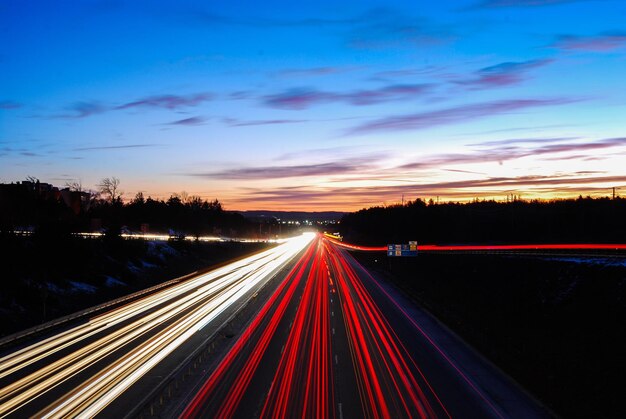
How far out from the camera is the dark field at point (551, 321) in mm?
21188

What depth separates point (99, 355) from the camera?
2545cm

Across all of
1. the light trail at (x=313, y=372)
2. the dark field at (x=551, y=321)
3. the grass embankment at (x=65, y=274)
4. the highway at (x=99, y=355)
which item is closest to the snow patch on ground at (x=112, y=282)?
the grass embankment at (x=65, y=274)

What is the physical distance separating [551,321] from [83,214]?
86.4 meters

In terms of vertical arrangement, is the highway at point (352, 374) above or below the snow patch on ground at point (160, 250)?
below

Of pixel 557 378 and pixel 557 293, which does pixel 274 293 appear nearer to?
pixel 557 293

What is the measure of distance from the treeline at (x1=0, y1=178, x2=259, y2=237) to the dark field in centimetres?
3446

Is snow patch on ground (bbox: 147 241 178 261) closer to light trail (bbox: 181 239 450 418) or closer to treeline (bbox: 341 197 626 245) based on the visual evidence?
light trail (bbox: 181 239 450 418)

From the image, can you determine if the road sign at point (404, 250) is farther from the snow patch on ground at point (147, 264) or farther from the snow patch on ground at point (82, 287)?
the snow patch on ground at point (82, 287)

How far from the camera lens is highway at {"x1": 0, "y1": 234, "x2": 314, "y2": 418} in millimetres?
18859

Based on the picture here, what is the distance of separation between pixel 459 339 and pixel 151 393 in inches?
680

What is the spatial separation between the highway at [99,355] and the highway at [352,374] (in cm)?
311

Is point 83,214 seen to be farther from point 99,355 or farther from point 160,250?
point 99,355

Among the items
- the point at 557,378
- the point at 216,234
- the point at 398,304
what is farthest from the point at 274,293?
the point at 216,234

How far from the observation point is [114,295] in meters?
48.4
